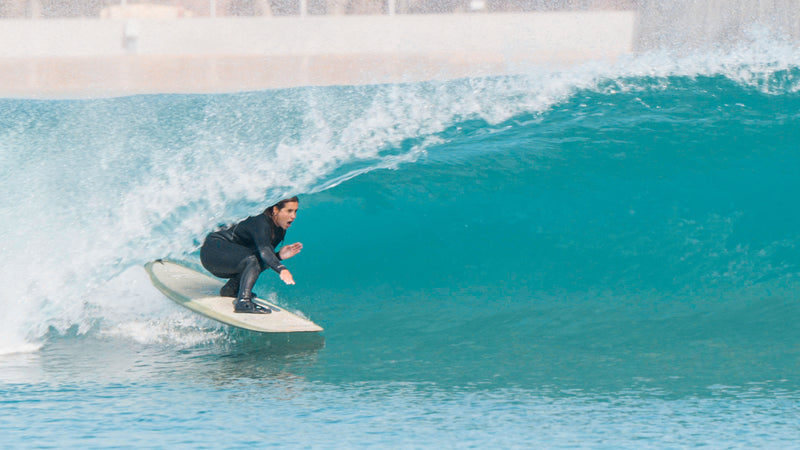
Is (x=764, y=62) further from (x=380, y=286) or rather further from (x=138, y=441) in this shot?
(x=138, y=441)

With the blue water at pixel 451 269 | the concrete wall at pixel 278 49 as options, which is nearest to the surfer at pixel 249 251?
the blue water at pixel 451 269

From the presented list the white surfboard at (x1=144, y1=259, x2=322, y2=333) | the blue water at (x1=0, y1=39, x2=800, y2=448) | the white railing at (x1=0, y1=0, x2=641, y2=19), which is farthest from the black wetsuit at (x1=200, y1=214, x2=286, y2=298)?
the white railing at (x1=0, y1=0, x2=641, y2=19)

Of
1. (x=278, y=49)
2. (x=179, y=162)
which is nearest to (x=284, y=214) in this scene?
(x=179, y=162)

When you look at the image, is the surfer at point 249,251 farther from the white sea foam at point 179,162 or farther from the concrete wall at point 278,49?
the concrete wall at point 278,49

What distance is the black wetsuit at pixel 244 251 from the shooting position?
551cm

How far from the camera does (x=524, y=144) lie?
7965 millimetres

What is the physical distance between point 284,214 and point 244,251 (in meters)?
0.36

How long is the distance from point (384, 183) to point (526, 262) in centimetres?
151

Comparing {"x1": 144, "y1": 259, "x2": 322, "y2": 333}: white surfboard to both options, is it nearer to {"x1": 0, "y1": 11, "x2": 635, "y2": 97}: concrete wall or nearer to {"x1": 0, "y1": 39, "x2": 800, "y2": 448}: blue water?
{"x1": 0, "y1": 39, "x2": 800, "y2": 448}: blue water

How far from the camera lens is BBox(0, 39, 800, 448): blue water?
4.22 meters

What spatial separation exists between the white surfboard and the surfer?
0.27ft

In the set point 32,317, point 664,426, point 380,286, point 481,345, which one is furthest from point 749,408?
point 32,317

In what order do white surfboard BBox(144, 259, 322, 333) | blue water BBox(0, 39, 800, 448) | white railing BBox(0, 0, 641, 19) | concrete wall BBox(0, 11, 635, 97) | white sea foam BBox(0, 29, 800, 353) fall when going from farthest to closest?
white railing BBox(0, 0, 641, 19), concrete wall BBox(0, 11, 635, 97), white sea foam BBox(0, 29, 800, 353), white surfboard BBox(144, 259, 322, 333), blue water BBox(0, 39, 800, 448)

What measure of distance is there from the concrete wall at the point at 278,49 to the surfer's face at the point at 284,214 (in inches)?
571
